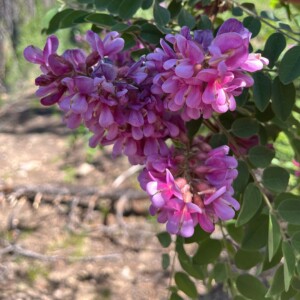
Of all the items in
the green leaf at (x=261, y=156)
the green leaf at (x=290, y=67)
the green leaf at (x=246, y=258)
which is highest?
the green leaf at (x=290, y=67)

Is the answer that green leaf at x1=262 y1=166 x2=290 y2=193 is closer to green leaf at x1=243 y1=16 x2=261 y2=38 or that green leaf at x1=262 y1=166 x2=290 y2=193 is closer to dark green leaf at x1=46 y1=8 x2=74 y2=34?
green leaf at x1=243 y1=16 x2=261 y2=38

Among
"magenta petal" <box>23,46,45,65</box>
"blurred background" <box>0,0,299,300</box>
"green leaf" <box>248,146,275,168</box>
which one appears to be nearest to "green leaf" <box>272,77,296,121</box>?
"green leaf" <box>248,146,275,168</box>

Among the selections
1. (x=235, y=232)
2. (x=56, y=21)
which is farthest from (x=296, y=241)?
(x=56, y=21)

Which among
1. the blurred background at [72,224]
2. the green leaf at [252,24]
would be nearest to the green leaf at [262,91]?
the green leaf at [252,24]

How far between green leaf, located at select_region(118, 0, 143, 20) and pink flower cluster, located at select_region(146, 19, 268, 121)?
224 millimetres

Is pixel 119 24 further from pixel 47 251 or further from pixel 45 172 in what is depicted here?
pixel 45 172

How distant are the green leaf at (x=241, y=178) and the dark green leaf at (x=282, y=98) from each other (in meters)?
0.10

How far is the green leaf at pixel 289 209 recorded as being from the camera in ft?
2.54

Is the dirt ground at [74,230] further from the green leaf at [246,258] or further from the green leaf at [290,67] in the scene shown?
the green leaf at [290,67]

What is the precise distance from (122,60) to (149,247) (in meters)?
1.49

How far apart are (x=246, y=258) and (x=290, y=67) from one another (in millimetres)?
369

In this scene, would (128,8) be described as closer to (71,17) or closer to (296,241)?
(71,17)

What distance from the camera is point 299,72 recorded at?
72cm

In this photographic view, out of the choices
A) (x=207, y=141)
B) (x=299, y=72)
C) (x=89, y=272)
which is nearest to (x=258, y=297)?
(x=207, y=141)
